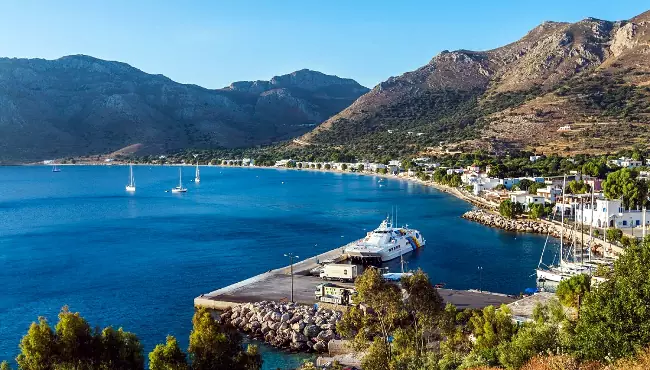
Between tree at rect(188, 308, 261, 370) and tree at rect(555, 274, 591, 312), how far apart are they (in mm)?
15217

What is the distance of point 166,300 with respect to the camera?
34562mm

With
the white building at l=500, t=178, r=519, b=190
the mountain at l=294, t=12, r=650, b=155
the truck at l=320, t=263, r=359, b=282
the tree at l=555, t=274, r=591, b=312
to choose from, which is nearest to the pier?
the truck at l=320, t=263, r=359, b=282

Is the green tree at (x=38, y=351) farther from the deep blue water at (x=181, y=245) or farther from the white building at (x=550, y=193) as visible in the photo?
the white building at (x=550, y=193)

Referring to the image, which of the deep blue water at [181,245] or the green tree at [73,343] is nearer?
the green tree at [73,343]

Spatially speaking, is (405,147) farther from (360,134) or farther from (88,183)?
(88,183)

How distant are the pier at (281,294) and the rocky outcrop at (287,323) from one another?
156cm

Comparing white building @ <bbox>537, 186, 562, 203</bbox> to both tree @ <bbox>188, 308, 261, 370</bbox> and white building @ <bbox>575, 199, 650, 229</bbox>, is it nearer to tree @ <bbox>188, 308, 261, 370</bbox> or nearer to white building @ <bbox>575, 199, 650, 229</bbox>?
white building @ <bbox>575, 199, 650, 229</bbox>

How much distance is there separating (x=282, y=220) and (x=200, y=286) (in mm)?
29236

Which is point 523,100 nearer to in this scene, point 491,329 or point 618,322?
point 491,329

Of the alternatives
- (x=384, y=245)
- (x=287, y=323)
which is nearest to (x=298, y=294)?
(x=287, y=323)

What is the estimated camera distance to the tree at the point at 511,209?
6062 centimetres

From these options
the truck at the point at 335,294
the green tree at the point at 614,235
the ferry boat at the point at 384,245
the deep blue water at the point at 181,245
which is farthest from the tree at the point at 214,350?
the green tree at the point at 614,235

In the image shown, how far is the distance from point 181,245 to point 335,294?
24.7 m

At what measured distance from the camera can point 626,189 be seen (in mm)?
55406
